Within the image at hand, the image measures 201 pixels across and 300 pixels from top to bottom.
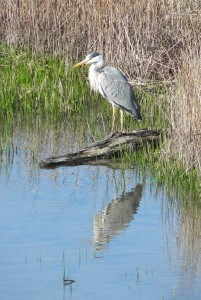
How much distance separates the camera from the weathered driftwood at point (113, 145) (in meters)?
8.68

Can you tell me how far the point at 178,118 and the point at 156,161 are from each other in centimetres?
58

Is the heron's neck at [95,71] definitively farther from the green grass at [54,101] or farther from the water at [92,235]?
the water at [92,235]

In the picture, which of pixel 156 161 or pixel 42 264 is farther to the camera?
pixel 156 161

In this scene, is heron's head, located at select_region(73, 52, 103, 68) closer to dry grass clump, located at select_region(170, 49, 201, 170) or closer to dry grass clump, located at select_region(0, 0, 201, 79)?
dry grass clump, located at select_region(0, 0, 201, 79)

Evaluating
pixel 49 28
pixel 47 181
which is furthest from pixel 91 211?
pixel 49 28

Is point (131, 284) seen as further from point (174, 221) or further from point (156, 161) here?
point (156, 161)

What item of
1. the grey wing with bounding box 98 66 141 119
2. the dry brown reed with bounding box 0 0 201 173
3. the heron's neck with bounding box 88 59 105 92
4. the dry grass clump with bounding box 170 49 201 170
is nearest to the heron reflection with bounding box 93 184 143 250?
the dry grass clump with bounding box 170 49 201 170

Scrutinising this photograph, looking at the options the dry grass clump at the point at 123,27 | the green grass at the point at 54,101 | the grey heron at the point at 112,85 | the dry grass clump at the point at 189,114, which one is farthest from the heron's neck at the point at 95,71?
the dry grass clump at the point at 189,114

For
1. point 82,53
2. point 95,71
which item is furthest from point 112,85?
point 82,53

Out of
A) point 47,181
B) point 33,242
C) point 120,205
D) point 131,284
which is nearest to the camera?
point 131,284

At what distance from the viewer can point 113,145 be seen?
8766 mm

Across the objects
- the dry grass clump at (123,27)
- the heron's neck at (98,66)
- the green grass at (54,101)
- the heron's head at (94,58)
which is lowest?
the green grass at (54,101)

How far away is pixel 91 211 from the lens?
7160mm

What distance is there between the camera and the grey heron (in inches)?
399
